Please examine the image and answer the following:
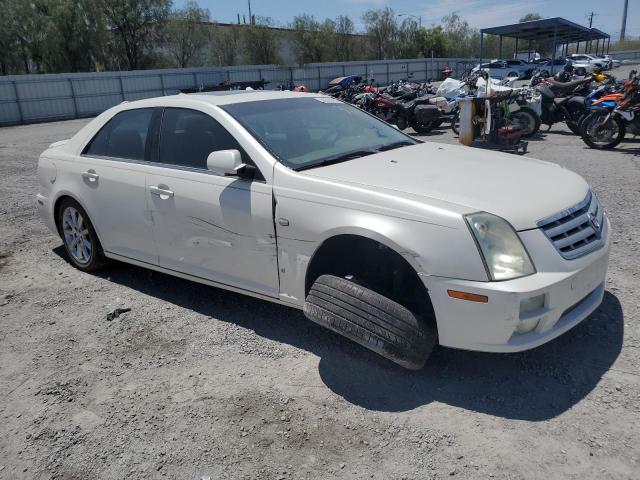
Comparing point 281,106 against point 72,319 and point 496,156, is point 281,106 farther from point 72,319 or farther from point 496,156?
point 72,319

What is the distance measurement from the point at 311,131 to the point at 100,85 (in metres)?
29.8

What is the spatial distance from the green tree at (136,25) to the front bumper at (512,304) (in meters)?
46.3

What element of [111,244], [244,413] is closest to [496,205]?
A: [244,413]

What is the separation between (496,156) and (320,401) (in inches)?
87.4

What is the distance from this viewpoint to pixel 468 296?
2666mm

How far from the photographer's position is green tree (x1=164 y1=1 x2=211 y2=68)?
152ft

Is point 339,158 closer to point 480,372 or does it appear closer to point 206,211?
point 206,211

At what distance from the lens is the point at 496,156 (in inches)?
155

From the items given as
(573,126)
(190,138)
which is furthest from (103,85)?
(190,138)

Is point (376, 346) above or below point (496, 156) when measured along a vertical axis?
below

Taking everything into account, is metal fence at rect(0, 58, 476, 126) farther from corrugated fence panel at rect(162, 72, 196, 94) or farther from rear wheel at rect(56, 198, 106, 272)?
rear wheel at rect(56, 198, 106, 272)

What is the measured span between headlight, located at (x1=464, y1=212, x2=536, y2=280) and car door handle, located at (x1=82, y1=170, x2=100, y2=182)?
3.19m

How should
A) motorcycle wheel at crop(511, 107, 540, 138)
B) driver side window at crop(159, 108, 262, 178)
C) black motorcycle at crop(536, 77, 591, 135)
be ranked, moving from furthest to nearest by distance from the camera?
black motorcycle at crop(536, 77, 591, 135), motorcycle wheel at crop(511, 107, 540, 138), driver side window at crop(159, 108, 262, 178)

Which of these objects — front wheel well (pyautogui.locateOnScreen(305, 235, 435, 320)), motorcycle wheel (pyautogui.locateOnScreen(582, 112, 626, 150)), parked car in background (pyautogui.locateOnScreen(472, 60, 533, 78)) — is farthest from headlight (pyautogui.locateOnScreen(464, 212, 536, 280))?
parked car in background (pyautogui.locateOnScreen(472, 60, 533, 78))
